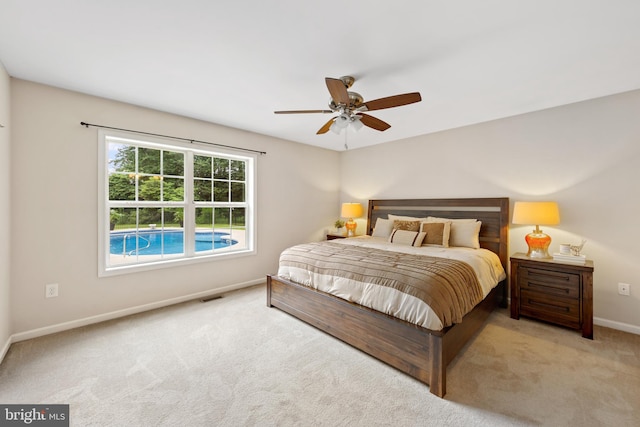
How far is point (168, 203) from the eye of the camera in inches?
135

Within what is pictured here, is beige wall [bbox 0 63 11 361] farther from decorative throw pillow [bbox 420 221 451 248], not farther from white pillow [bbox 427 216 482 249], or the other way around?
white pillow [bbox 427 216 482 249]

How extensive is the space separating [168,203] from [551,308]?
4512mm

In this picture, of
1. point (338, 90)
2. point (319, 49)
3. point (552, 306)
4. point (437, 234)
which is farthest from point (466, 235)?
point (319, 49)

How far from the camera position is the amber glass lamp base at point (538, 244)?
2.98 meters

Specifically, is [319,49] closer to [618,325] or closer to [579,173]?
[579,173]

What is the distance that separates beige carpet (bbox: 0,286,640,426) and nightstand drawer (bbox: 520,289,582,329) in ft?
0.40

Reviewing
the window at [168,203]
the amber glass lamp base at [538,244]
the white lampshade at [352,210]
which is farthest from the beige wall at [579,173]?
the window at [168,203]

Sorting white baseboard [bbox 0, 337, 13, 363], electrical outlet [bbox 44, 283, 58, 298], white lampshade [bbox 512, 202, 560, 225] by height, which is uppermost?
white lampshade [bbox 512, 202, 560, 225]

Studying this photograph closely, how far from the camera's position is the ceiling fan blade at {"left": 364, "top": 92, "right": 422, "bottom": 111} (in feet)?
6.89

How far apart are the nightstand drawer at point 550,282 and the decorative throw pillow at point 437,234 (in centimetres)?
86

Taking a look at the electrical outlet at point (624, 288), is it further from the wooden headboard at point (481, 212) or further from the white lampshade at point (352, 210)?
the white lampshade at point (352, 210)

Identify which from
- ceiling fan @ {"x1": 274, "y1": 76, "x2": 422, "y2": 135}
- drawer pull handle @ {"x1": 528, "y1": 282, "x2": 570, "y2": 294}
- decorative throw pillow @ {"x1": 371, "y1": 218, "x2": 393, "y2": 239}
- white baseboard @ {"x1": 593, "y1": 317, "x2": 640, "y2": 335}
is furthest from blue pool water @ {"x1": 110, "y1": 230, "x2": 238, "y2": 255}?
white baseboard @ {"x1": 593, "y1": 317, "x2": 640, "y2": 335}

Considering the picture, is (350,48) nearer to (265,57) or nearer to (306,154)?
(265,57)

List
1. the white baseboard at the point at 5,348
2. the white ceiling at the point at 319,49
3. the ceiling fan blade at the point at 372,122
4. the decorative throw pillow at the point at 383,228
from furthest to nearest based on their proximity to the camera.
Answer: the decorative throw pillow at the point at 383,228 → the ceiling fan blade at the point at 372,122 → the white baseboard at the point at 5,348 → the white ceiling at the point at 319,49
